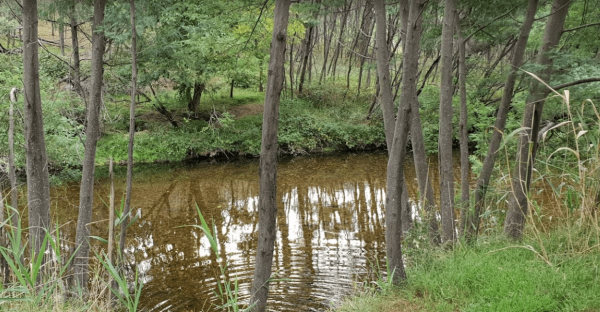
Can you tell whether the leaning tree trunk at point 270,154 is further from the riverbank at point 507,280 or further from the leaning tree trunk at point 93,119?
the leaning tree trunk at point 93,119

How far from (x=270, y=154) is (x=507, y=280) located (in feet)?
7.12

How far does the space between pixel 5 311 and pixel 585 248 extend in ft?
14.3

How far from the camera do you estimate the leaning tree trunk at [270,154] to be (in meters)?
3.71

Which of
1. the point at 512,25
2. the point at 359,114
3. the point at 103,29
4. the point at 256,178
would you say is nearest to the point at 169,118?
the point at 256,178

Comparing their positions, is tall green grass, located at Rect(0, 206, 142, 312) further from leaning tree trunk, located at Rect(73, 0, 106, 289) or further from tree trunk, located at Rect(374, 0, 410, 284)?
tree trunk, located at Rect(374, 0, 410, 284)

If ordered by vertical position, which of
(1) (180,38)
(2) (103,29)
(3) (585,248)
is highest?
(1) (180,38)

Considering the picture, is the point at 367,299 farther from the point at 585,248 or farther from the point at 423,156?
the point at 423,156

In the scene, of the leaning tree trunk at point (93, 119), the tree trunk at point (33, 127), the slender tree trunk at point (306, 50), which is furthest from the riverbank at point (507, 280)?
the slender tree trunk at point (306, 50)

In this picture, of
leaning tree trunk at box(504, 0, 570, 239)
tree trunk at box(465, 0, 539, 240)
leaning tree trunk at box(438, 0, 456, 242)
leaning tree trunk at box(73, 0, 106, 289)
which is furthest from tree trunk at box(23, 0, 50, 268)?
leaning tree trunk at box(504, 0, 570, 239)

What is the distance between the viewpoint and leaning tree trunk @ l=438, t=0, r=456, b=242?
17.9 ft

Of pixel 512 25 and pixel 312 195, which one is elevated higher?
pixel 512 25

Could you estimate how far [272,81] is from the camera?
3.77 metres

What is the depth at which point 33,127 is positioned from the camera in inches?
204

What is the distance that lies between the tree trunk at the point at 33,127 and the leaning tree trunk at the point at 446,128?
15.6 feet
